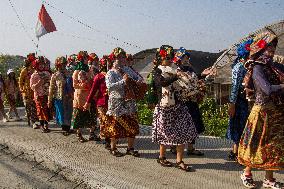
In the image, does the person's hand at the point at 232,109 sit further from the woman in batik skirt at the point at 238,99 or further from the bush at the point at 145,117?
the bush at the point at 145,117

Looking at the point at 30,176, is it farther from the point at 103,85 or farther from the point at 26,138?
the point at 26,138

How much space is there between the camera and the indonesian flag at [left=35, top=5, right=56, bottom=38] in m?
16.7

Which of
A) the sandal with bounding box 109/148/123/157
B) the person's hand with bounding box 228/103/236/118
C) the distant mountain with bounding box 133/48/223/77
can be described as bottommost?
the sandal with bounding box 109/148/123/157

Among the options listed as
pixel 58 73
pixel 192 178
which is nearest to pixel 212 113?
pixel 58 73

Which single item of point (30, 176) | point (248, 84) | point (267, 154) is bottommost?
point (30, 176)

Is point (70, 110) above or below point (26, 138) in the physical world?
above

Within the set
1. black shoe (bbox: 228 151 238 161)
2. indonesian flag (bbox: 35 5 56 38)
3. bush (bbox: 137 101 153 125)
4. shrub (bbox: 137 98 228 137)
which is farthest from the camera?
indonesian flag (bbox: 35 5 56 38)

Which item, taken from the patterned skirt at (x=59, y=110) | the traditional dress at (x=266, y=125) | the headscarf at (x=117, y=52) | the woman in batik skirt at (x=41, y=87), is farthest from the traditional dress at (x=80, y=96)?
the traditional dress at (x=266, y=125)

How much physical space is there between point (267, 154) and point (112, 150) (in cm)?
311

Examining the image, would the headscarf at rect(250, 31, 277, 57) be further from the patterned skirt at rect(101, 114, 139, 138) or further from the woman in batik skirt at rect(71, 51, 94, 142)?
the woman in batik skirt at rect(71, 51, 94, 142)

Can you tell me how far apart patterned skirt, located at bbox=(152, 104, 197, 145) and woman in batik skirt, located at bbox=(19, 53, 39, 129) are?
517cm

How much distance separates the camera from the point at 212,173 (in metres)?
5.47

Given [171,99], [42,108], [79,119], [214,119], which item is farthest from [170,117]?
[214,119]

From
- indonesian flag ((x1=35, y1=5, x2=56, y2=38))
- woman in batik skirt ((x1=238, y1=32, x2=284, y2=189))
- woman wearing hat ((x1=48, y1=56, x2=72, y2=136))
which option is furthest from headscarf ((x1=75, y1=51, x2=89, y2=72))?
indonesian flag ((x1=35, y1=5, x2=56, y2=38))
